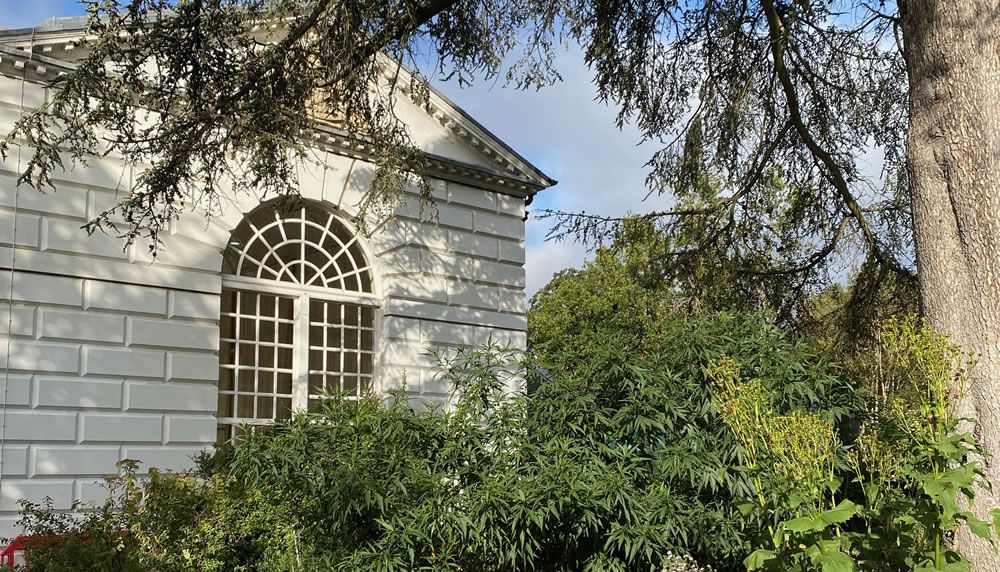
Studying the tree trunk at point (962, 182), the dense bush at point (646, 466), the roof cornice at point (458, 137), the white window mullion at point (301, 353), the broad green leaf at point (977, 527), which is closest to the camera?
the broad green leaf at point (977, 527)

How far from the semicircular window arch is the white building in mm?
29

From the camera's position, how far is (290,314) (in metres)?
14.7

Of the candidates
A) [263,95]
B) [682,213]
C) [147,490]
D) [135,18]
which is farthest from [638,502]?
[682,213]

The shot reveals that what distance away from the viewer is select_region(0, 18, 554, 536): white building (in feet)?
38.7

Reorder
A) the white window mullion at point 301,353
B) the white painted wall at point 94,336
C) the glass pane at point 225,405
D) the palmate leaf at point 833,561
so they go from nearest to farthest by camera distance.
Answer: the palmate leaf at point 833,561 → the white painted wall at point 94,336 → the glass pane at point 225,405 → the white window mullion at point 301,353

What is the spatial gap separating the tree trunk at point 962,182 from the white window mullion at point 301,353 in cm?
994

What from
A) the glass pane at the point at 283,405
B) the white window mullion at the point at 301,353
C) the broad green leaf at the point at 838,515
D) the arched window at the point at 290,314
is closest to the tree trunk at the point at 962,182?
the broad green leaf at the point at 838,515

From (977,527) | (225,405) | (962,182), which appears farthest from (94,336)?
(977,527)

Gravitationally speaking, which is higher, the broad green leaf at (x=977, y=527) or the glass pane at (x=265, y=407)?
the glass pane at (x=265, y=407)

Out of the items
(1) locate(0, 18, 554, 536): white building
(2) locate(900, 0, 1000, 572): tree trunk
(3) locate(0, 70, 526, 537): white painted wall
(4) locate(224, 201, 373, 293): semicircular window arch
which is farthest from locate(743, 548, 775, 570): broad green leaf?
(4) locate(224, 201, 373, 293): semicircular window arch

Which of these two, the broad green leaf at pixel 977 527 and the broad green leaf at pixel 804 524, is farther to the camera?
the broad green leaf at pixel 977 527

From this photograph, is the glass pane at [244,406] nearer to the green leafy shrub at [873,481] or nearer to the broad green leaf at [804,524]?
the green leafy shrub at [873,481]

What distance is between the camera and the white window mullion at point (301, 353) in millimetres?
14500

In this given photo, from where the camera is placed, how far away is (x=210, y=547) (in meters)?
7.57
